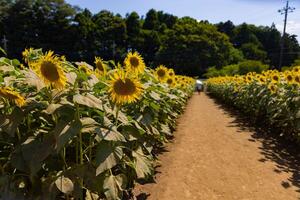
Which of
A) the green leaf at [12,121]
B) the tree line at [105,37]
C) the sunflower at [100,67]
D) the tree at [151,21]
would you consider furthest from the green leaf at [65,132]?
the tree at [151,21]

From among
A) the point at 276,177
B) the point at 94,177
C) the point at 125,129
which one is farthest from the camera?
the point at 276,177

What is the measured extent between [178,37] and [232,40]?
3191 cm

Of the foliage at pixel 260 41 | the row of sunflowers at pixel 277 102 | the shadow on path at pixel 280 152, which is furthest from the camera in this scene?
the foliage at pixel 260 41

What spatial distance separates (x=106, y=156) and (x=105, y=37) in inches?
2503

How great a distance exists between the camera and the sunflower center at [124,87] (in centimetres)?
297

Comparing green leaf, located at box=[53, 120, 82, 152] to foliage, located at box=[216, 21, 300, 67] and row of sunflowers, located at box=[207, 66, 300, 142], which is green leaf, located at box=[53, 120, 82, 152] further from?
foliage, located at box=[216, 21, 300, 67]

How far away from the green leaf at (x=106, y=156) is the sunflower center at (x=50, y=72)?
535mm

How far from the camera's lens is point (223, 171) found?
17.4 feet

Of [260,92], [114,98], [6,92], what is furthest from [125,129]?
[260,92]

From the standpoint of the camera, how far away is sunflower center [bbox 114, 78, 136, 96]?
297cm

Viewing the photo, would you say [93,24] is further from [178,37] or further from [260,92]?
[260,92]

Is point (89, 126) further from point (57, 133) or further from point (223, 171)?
point (223, 171)

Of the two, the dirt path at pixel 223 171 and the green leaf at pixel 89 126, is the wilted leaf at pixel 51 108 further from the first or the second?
the dirt path at pixel 223 171

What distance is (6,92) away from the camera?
246 cm
